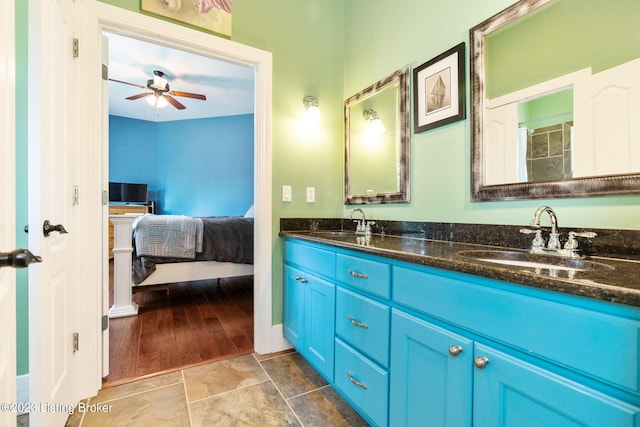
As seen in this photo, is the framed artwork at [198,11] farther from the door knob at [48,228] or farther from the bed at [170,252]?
the bed at [170,252]

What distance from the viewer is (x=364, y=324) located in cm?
123

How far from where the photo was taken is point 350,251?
132 cm

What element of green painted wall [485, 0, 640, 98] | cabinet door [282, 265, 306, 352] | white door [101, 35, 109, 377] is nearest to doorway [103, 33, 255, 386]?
white door [101, 35, 109, 377]

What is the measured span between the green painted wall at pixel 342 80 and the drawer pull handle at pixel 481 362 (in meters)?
0.69

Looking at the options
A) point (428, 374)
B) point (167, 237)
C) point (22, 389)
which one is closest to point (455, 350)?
point (428, 374)

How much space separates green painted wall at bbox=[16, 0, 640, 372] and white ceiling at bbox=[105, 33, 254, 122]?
21.5 inches

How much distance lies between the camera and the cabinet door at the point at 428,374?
2.77 feet

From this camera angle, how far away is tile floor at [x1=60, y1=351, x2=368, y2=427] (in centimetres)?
135

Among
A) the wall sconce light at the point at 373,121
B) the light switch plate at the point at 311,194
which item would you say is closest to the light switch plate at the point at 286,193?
the light switch plate at the point at 311,194

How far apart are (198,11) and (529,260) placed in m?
2.17

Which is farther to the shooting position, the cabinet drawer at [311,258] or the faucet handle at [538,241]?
the cabinet drawer at [311,258]

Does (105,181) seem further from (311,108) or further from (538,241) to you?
(538,241)

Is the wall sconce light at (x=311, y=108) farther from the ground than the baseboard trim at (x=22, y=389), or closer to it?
farther from the ground

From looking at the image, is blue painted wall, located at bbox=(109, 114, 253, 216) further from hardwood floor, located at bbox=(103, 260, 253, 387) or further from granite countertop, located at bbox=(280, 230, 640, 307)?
granite countertop, located at bbox=(280, 230, 640, 307)
